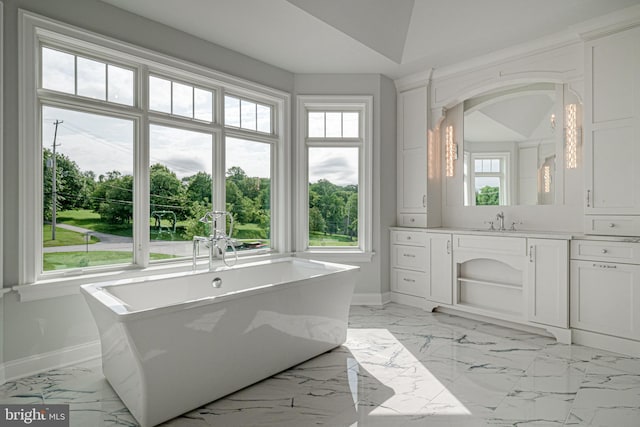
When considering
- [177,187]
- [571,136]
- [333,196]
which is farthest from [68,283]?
[571,136]

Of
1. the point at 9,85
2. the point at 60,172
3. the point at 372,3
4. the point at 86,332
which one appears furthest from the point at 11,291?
the point at 372,3

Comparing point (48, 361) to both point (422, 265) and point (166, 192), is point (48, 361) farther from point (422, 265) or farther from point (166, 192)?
point (422, 265)

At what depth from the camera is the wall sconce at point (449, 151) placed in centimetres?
435

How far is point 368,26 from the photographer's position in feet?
11.8

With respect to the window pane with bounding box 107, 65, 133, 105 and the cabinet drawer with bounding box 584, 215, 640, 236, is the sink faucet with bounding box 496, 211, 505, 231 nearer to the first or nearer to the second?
the cabinet drawer with bounding box 584, 215, 640, 236

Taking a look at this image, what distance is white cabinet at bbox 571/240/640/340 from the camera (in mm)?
2881

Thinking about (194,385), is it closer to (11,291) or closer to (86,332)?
(86,332)

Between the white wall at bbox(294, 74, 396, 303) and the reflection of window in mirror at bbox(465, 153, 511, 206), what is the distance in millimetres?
940

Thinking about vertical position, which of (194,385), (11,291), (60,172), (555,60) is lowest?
(194,385)

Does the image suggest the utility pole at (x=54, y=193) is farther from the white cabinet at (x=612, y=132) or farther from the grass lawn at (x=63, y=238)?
the white cabinet at (x=612, y=132)

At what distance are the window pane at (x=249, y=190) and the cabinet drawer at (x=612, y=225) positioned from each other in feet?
10.0

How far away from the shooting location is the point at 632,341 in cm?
290

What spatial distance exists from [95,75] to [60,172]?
81 centimetres

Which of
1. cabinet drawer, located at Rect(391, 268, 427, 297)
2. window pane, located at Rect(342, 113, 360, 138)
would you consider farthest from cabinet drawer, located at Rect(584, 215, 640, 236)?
window pane, located at Rect(342, 113, 360, 138)
